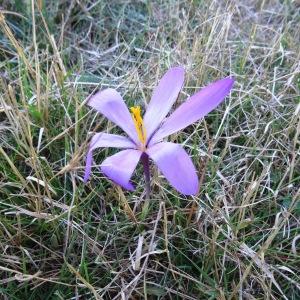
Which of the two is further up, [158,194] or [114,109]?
[114,109]

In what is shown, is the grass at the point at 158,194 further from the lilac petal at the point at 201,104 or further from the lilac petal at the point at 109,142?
the lilac petal at the point at 201,104

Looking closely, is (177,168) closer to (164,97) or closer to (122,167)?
(122,167)

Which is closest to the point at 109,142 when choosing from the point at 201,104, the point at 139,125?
the point at 139,125

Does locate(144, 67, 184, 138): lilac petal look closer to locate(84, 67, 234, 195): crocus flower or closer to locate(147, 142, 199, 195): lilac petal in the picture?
locate(84, 67, 234, 195): crocus flower

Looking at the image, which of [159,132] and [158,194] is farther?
[158,194]

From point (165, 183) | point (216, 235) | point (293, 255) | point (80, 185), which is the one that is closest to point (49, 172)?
point (80, 185)

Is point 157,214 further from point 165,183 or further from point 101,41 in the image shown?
point 101,41

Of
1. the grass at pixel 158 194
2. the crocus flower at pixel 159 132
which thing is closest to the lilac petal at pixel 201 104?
the crocus flower at pixel 159 132
